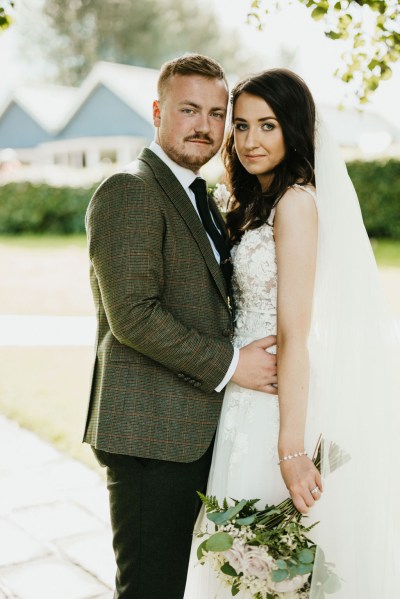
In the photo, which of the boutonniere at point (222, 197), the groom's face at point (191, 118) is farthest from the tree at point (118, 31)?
the groom's face at point (191, 118)

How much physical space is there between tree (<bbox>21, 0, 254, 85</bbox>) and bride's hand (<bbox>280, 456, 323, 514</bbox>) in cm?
4107

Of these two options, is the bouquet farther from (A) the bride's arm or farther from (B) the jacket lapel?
(B) the jacket lapel

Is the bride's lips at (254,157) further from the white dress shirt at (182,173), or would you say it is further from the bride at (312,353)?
the white dress shirt at (182,173)

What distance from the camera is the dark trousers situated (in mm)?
2514

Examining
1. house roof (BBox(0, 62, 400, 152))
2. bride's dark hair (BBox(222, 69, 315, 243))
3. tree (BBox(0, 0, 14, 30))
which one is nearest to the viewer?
bride's dark hair (BBox(222, 69, 315, 243))

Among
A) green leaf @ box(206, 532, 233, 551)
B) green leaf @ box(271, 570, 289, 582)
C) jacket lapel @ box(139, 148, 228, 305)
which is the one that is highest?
jacket lapel @ box(139, 148, 228, 305)

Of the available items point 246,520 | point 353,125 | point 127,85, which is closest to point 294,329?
point 246,520

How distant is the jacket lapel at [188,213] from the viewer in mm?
2518

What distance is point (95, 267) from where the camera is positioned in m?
2.46

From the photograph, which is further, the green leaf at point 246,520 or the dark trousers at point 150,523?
the dark trousers at point 150,523

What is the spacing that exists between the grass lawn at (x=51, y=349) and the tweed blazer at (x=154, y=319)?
108 inches

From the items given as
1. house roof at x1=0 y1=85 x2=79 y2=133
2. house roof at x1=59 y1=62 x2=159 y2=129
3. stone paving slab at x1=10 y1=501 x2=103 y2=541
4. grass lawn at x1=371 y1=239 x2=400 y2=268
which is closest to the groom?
stone paving slab at x1=10 y1=501 x2=103 y2=541

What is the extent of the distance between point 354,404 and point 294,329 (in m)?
0.36

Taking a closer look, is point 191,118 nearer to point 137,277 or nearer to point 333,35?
point 137,277
